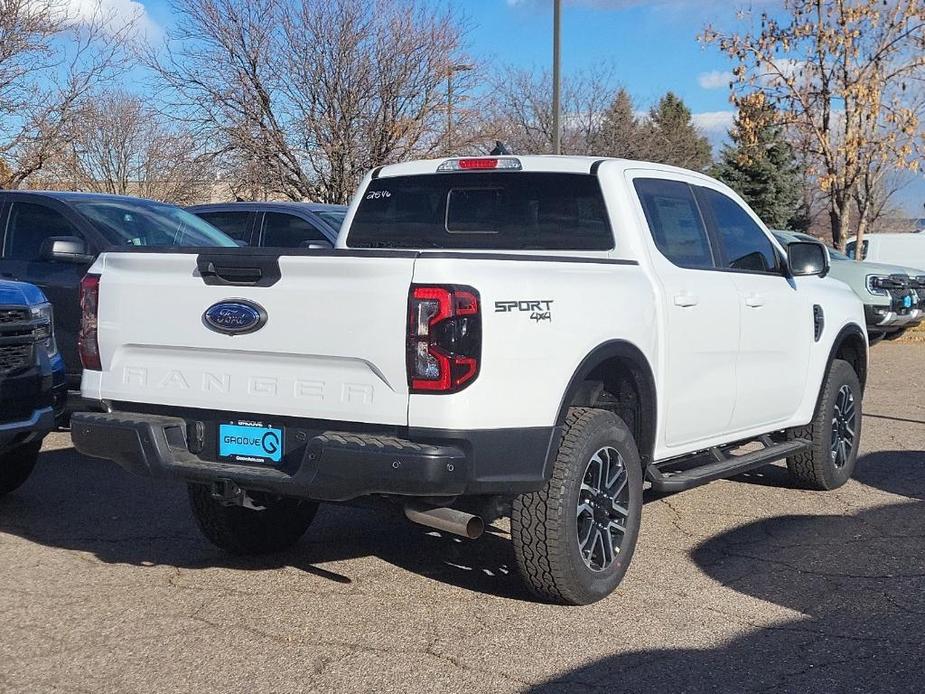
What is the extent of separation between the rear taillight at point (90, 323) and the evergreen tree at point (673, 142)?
3285 cm

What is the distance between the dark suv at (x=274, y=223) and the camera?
11188 mm

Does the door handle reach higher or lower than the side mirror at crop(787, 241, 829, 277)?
lower

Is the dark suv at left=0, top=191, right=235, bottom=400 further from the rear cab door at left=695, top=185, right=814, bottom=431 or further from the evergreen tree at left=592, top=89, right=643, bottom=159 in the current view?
the evergreen tree at left=592, top=89, right=643, bottom=159

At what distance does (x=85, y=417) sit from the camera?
4.80 meters

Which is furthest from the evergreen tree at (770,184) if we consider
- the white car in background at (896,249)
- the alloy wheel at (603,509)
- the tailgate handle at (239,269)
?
the tailgate handle at (239,269)

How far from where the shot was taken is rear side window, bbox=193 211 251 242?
11.4 metres

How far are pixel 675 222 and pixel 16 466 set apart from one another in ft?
13.7

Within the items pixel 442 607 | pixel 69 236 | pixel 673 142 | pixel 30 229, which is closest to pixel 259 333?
pixel 442 607

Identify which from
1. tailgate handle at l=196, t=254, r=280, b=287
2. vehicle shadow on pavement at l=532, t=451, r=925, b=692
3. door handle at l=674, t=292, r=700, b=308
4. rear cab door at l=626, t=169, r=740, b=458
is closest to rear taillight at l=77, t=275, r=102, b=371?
tailgate handle at l=196, t=254, r=280, b=287

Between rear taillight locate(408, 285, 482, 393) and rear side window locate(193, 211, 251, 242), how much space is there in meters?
7.53

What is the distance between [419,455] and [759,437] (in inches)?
126

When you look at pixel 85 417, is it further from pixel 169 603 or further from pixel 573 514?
pixel 573 514

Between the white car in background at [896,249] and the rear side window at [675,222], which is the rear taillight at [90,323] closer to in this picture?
the rear side window at [675,222]

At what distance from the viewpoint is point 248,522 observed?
554 cm
